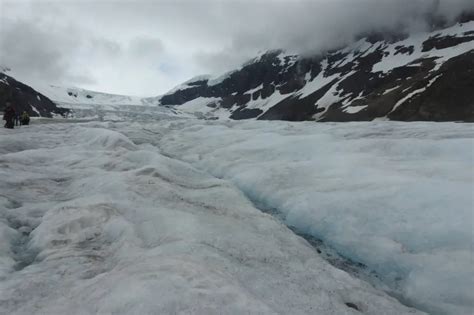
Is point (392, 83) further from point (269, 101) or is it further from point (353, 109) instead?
point (269, 101)

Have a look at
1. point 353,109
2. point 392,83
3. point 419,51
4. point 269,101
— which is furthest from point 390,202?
point 269,101

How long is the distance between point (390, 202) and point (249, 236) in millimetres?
2717

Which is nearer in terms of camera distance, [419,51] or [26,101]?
[26,101]

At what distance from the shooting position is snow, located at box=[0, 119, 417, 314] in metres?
4.50

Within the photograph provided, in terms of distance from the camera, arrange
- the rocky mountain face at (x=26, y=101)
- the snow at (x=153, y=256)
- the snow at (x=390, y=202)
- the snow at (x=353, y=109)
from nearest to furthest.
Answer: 1. the snow at (x=153, y=256)
2. the snow at (x=390, y=202)
3. the snow at (x=353, y=109)
4. the rocky mountain face at (x=26, y=101)

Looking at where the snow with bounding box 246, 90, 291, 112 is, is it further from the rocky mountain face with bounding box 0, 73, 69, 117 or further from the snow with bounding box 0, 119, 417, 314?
the snow with bounding box 0, 119, 417, 314

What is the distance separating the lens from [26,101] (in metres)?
120

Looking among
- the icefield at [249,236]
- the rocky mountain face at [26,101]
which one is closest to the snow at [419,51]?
the rocky mountain face at [26,101]

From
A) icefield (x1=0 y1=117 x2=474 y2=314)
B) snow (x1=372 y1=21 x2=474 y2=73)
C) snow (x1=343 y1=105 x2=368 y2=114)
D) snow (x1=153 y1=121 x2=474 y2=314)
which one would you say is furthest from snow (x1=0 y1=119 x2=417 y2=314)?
snow (x1=372 y1=21 x2=474 y2=73)

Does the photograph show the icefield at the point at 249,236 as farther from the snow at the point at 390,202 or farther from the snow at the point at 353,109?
the snow at the point at 353,109

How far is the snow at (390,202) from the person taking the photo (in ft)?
18.3

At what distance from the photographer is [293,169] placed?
10867 millimetres

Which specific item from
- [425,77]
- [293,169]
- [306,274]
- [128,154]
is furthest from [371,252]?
[425,77]

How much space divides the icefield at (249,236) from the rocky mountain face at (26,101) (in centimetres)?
9681
